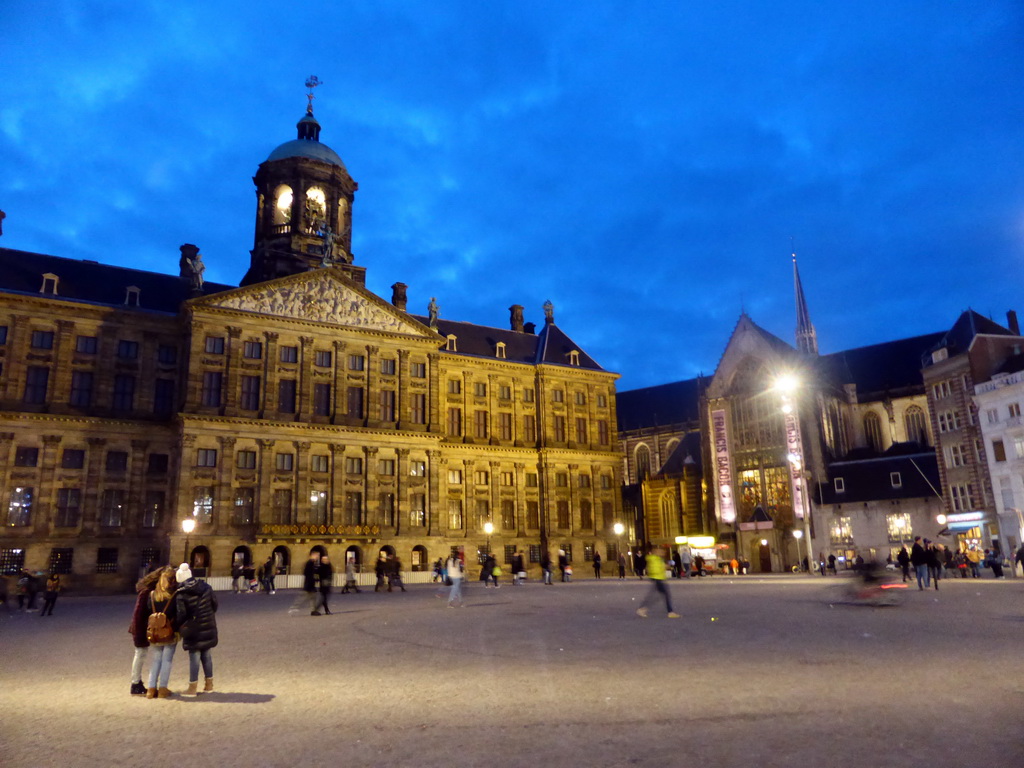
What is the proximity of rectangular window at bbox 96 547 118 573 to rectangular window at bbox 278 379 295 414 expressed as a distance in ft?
A: 42.4

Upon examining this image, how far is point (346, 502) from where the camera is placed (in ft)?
166

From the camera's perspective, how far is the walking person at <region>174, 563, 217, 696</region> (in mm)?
9672

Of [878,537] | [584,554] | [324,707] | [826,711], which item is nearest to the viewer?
[826,711]

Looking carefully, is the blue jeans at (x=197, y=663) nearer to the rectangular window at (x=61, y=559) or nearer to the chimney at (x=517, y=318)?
the rectangular window at (x=61, y=559)

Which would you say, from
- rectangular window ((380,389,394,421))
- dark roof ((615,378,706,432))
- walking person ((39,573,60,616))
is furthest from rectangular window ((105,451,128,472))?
dark roof ((615,378,706,432))

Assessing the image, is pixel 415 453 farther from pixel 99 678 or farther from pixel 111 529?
pixel 99 678

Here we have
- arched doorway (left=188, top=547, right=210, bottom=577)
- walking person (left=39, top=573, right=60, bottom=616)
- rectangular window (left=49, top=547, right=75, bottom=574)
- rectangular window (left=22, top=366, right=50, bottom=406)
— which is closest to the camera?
walking person (left=39, top=573, right=60, bottom=616)

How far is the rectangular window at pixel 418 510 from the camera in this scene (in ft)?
172

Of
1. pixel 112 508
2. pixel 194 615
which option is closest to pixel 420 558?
pixel 112 508

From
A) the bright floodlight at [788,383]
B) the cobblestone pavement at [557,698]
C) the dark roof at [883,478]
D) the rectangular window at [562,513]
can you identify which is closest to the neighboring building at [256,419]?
the rectangular window at [562,513]

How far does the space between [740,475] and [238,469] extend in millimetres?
40967

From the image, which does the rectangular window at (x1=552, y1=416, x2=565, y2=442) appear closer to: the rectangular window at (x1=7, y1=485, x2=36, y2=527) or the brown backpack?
the rectangular window at (x1=7, y1=485, x2=36, y2=527)

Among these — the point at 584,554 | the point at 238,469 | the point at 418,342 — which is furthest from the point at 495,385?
the point at 238,469

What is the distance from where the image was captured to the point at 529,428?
63000 mm
